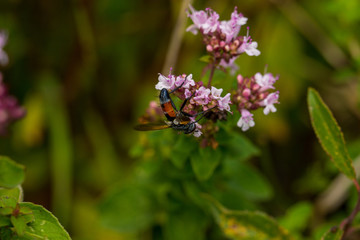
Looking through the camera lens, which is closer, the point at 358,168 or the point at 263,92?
the point at 263,92

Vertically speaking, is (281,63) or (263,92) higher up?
(281,63)

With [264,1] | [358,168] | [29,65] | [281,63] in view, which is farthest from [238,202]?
[29,65]

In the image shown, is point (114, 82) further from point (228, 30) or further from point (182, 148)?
point (228, 30)

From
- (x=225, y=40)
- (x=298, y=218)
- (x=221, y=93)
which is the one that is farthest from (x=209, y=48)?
(x=298, y=218)

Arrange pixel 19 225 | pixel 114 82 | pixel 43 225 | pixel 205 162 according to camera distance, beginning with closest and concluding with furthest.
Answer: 1. pixel 19 225
2. pixel 43 225
3. pixel 205 162
4. pixel 114 82

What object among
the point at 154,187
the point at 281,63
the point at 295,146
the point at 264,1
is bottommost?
the point at 154,187

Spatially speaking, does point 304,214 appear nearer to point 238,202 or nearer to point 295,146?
point 238,202

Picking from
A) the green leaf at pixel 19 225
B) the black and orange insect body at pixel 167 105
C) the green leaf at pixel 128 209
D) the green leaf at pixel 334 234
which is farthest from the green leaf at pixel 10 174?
the green leaf at pixel 334 234
